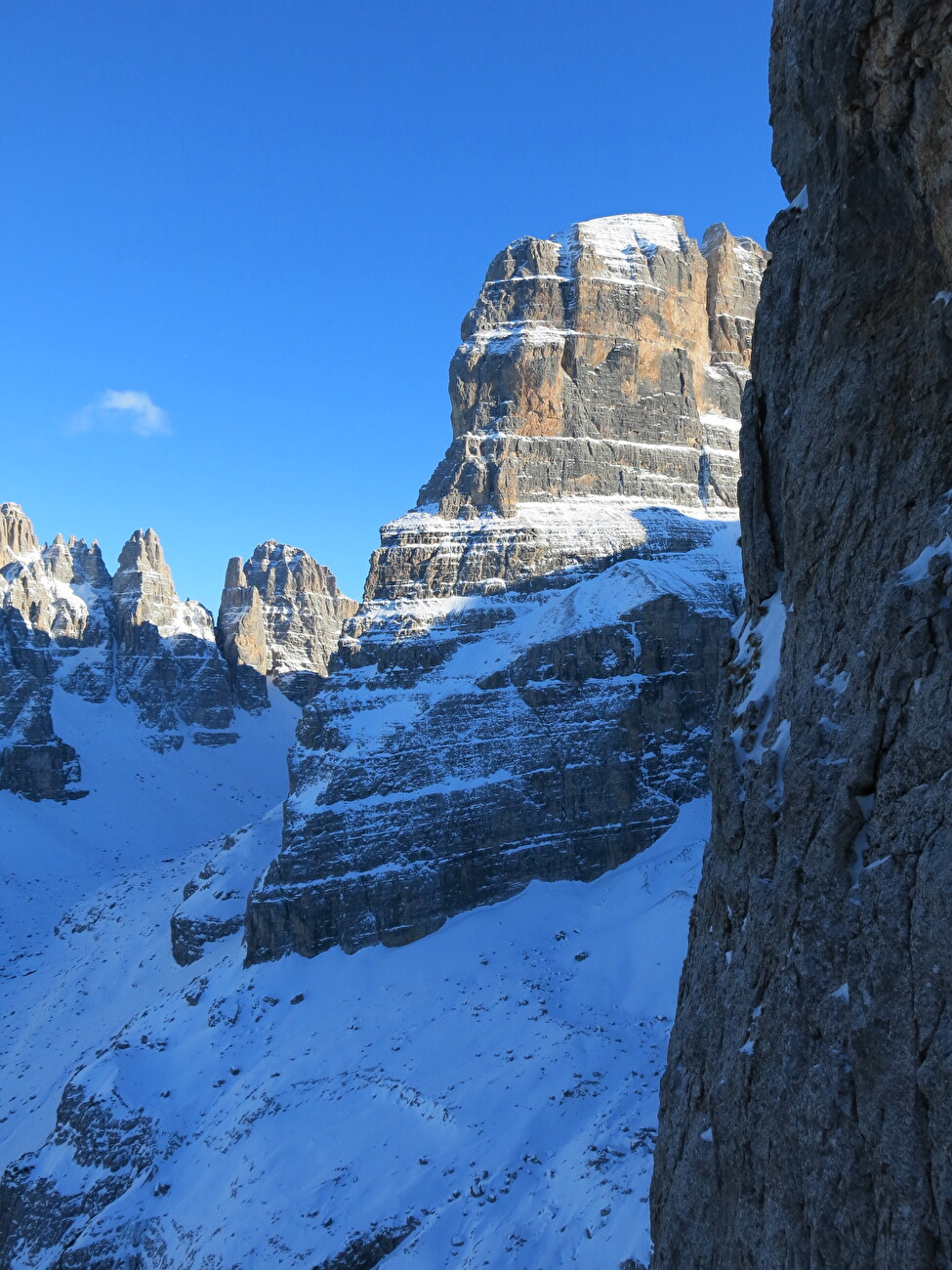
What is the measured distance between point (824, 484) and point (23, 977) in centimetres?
7180

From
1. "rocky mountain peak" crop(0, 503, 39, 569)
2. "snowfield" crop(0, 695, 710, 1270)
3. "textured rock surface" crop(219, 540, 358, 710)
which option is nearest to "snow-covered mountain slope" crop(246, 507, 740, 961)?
"snowfield" crop(0, 695, 710, 1270)

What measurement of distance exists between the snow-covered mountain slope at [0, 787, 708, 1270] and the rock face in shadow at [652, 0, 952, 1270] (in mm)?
15446

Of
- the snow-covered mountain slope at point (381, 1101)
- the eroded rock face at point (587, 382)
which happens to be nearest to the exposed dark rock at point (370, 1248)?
A: the snow-covered mountain slope at point (381, 1101)

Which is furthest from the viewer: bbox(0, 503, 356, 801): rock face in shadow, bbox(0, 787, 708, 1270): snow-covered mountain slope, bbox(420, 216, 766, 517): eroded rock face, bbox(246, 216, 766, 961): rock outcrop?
bbox(0, 503, 356, 801): rock face in shadow

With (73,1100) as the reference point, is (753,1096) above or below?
above

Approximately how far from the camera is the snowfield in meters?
30.2

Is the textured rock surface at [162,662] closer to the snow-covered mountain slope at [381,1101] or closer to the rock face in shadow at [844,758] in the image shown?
the snow-covered mountain slope at [381,1101]

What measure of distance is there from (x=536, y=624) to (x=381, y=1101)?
30.6 m

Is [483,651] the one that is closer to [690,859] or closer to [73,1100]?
[690,859]

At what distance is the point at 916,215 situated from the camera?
10.1 m

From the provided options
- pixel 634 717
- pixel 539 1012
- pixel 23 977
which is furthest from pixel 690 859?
pixel 23 977

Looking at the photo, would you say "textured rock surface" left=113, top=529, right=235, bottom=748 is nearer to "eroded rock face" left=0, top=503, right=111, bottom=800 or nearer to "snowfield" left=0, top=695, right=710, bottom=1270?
"eroded rock face" left=0, top=503, right=111, bottom=800

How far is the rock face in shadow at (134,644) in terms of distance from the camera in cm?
10756

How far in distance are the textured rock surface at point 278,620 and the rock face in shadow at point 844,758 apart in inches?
4762
